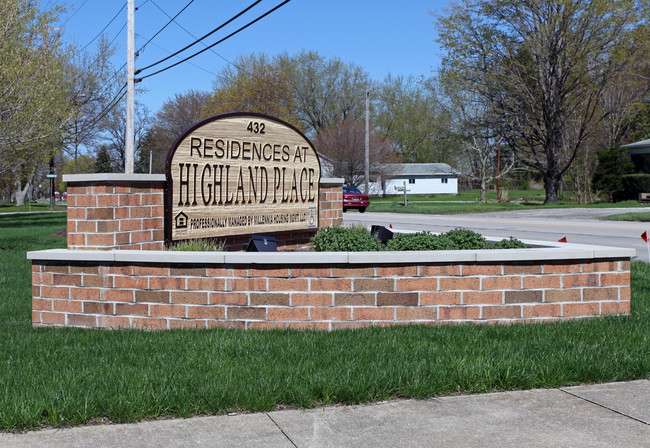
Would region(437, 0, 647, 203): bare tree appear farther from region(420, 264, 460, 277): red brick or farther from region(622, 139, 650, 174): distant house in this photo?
region(420, 264, 460, 277): red brick

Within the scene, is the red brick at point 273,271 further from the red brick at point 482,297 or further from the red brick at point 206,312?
the red brick at point 482,297

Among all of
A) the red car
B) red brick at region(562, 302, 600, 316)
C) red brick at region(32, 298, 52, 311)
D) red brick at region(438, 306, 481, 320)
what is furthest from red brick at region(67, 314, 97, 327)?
the red car

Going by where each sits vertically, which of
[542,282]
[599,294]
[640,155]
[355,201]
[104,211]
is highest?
[640,155]

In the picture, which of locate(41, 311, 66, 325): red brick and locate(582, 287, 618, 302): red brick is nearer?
locate(582, 287, 618, 302): red brick

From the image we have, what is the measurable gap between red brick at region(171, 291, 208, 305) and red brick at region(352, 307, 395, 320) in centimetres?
143

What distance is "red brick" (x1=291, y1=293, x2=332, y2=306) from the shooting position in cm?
627

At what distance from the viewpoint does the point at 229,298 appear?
250 inches

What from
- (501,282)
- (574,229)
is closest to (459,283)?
(501,282)

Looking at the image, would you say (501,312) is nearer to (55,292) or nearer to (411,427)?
(411,427)

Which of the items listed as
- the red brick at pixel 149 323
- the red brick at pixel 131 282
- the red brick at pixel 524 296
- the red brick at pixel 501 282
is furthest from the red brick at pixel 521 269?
the red brick at pixel 131 282

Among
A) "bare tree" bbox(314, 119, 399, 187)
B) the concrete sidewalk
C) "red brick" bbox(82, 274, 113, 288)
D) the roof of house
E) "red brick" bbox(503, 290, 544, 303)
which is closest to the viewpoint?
the concrete sidewalk

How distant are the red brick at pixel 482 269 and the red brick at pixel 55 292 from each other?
12.9ft

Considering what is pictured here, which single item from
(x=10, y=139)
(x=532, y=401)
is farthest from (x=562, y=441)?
(x=10, y=139)

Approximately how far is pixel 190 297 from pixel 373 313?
5.73 feet
